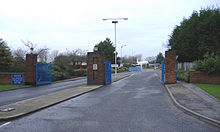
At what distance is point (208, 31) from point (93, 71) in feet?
57.4

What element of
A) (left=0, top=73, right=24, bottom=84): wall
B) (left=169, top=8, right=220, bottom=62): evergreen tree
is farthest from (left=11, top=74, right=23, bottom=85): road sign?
(left=169, top=8, right=220, bottom=62): evergreen tree

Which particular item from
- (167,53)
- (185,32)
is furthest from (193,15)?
(167,53)

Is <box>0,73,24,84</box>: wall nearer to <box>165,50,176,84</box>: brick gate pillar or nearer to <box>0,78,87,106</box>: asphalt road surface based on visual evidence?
<box>0,78,87,106</box>: asphalt road surface

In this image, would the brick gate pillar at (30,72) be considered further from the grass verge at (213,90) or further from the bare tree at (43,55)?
the bare tree at (43,55)

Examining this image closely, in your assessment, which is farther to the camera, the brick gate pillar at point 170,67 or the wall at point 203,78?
the brick gate pillar at point 170,67

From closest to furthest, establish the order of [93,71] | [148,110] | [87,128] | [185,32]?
1. [87,128]
2. [148,110]
3. [93,71]
4. [185,32]

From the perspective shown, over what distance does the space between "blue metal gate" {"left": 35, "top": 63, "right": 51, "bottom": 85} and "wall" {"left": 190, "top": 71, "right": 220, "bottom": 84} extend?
1512 cm

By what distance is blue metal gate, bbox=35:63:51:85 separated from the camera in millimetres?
22323

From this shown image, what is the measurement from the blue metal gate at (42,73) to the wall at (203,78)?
15118mm

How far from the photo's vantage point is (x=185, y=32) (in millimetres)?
31750

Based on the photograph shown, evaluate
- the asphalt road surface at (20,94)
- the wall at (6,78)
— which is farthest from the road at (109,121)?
the wall at (6,78)

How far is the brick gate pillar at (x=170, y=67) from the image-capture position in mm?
19750

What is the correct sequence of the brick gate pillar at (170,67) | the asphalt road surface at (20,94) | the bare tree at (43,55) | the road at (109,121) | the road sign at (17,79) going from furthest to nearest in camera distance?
1. the bare tree at (43,55)
2. the road sign at (17,79)
3. the brick gate pillar at (170,67)
4. the asphalt road surface at (20,94)
5. the road at (109,121)

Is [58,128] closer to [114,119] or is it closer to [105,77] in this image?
[114,119]
